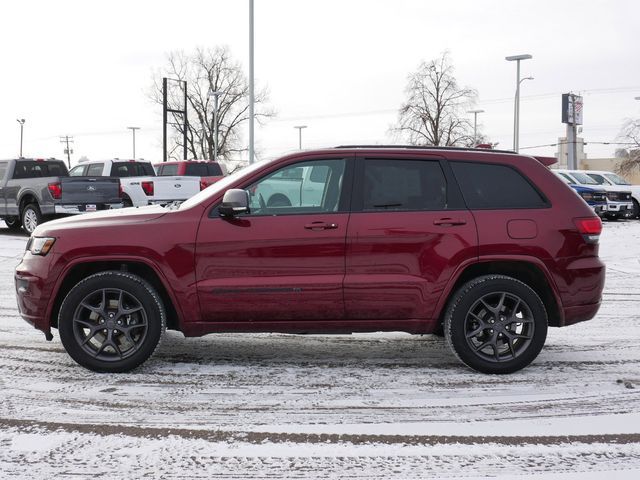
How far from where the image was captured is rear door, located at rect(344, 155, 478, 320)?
5.46m

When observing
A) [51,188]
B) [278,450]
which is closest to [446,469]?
[278,450]

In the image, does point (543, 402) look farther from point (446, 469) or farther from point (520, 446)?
point (446, 469)

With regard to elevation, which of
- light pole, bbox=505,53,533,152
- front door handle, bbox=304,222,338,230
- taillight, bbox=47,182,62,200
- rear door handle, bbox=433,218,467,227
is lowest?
front door handle, bbox=304,222,338,230

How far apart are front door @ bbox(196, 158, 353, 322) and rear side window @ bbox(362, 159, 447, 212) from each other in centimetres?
30

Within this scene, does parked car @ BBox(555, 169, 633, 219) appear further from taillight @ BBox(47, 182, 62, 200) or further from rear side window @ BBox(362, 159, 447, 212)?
rear side window @ BBox(362, 159, 447, 212)

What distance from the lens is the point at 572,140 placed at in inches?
1891

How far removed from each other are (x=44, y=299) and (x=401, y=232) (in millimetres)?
2708

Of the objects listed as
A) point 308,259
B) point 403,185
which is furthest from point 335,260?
point 403,185

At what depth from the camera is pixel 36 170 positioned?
19.0 metres

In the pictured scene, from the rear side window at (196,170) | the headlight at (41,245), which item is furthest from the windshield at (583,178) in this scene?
the headlight at (41,245)

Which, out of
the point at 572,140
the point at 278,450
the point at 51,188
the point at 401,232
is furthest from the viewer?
the point at 572,140

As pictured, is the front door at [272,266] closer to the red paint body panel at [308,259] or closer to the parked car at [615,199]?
the red paint body panel at [308,259]

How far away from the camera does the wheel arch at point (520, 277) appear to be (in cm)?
556

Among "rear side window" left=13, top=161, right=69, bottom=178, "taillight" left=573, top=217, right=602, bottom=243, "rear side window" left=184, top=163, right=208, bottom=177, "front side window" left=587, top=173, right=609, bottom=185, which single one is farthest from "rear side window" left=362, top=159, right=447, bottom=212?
"front side window" left=587, top=173, right=609, bottom=185
